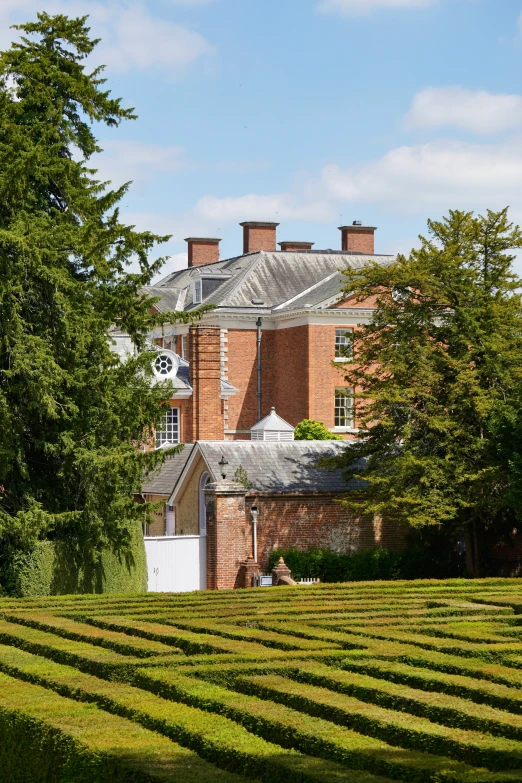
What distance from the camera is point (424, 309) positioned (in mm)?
32406

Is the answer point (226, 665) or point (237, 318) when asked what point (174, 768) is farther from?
point (237, 318)

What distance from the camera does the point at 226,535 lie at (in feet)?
103

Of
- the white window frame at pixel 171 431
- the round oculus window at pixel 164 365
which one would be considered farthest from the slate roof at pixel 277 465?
the white window frame at pixel 171 431

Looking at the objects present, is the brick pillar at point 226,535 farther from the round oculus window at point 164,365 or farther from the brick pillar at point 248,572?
the round oculus window at point 164,365

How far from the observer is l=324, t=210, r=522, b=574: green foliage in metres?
30.9

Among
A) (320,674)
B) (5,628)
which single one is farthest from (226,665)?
(5,628)

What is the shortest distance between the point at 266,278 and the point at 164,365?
12.8 metres

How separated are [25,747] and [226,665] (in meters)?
2.48

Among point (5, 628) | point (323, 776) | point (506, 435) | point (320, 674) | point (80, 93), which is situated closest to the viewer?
point (323, 776)

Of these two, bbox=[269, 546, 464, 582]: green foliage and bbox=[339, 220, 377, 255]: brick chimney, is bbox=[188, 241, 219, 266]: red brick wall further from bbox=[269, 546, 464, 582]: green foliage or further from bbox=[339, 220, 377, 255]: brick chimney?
bbox=[269, 546, 464, 582]: green foliage

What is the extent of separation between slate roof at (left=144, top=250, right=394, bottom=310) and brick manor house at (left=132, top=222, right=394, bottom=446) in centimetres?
5

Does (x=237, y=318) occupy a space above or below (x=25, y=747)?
above

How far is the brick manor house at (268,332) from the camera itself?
5938 centimetres

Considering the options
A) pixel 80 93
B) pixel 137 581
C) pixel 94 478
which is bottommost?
pixel 137 581
